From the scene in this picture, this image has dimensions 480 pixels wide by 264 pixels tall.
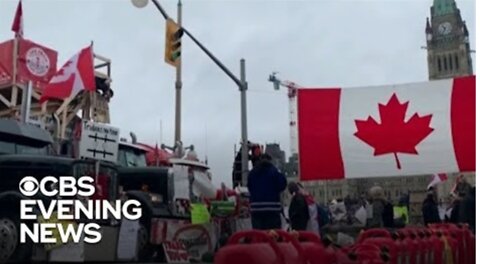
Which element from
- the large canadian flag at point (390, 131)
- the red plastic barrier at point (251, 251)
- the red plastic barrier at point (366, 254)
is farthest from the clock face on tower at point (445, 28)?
the red plastic barrier at point (251, 251)

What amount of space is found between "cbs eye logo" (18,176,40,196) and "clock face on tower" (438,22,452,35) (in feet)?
461

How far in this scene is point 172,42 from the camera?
1753 centimetres

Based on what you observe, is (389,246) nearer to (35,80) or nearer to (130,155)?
(130,155)

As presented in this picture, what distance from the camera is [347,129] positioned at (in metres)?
12.9

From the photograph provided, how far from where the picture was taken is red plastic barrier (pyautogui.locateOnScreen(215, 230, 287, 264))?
5.78 metres

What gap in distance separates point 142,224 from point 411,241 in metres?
5.15

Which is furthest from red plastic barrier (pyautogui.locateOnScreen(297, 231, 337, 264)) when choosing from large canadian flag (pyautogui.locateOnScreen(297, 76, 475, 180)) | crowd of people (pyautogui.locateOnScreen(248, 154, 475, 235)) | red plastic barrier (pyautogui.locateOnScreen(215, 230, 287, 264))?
large canadian flag (pyautogui.locateOnScreen(297, 76, 475, 180))

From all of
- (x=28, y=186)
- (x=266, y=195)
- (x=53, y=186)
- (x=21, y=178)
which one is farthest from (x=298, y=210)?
(x=21, y=178)

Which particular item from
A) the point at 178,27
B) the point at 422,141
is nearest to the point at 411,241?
the point at 422,141

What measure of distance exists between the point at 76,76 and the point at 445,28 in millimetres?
136557

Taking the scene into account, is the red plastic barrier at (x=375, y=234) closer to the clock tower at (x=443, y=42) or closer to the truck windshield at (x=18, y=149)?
the truck windshield at (x=18, y=149)

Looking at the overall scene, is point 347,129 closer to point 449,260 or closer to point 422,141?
point 422,141

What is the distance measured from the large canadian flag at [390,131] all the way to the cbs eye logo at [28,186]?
447 centimetres

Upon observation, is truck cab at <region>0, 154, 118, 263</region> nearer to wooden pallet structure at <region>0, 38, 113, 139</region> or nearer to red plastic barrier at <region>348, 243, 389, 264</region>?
red plastic barrier at <region>348, 243, 389, 264</region>
